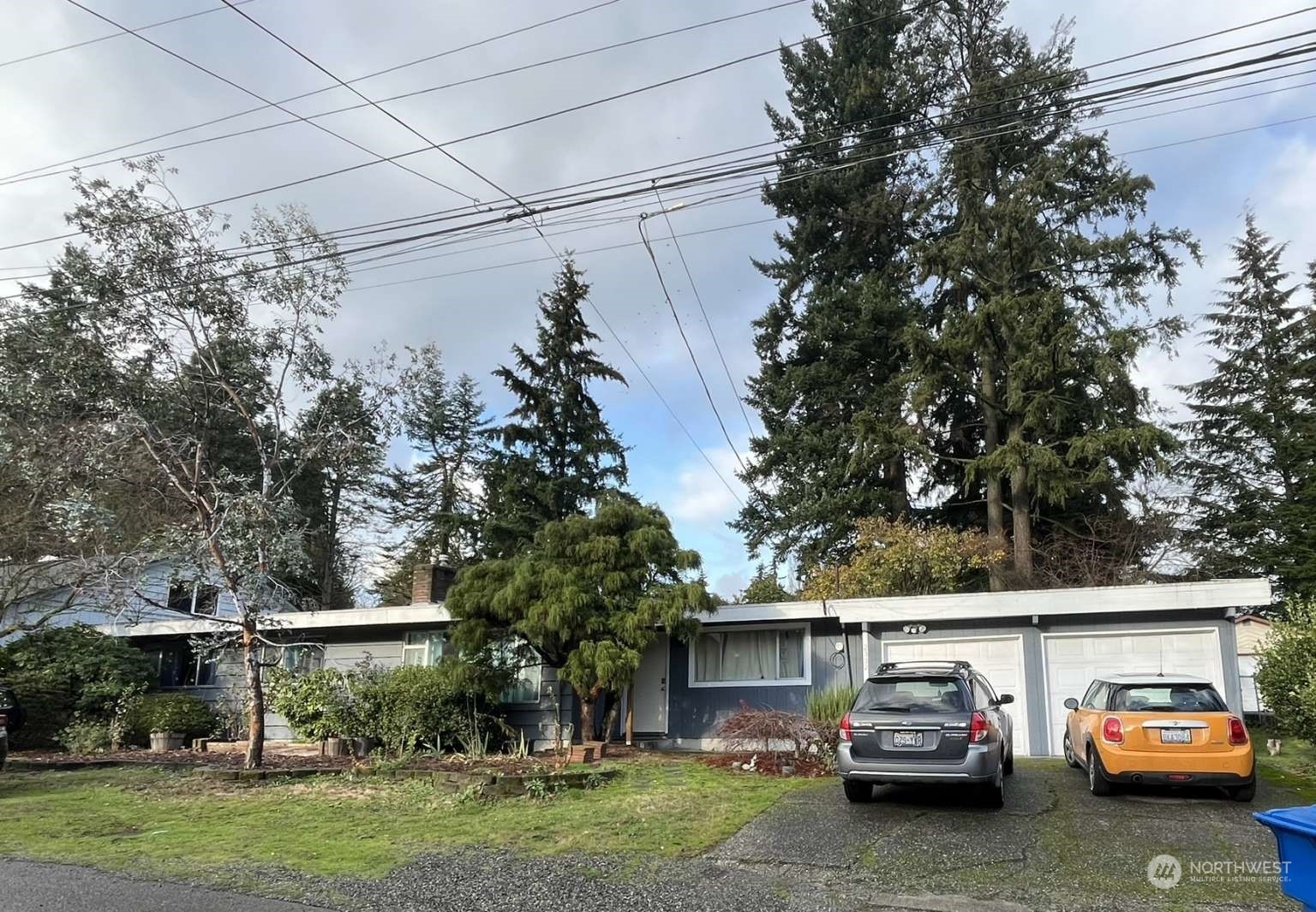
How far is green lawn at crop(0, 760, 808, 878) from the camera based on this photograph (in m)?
7.47

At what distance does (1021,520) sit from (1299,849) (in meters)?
20.6

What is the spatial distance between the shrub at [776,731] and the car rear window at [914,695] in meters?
3.47

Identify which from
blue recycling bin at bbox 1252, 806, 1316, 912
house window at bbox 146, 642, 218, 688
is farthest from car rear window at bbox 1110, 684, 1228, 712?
house window at bbox 146, 642, 218, 688

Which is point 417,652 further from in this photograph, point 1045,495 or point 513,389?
point 1045,495

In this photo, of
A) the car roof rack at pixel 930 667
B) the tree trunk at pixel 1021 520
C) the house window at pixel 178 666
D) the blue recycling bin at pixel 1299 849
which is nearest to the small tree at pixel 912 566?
the tree trunk at pixel 1021 520

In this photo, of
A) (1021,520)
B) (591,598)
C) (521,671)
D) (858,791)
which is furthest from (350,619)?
(1021,520)

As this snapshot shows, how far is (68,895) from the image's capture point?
6191 mm

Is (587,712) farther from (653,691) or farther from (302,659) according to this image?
(302,659)

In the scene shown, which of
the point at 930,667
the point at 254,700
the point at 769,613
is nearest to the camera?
the point at 930,667

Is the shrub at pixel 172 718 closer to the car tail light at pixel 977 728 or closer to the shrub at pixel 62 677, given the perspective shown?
the shrub at pixel 62 677

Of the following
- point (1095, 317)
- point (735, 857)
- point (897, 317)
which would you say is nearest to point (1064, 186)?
point (1095, 317)

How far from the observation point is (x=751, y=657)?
16203 mm

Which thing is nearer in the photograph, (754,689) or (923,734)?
(923,734)

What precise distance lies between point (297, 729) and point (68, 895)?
9789mm
